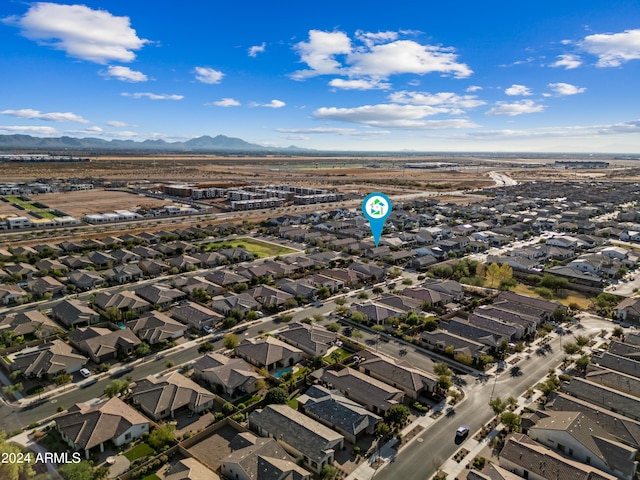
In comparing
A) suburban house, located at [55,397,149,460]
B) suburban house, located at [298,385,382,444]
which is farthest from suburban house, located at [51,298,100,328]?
suburban house, located at [298,385,382,444]

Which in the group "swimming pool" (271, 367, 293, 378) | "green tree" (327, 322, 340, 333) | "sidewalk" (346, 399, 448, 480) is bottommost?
"sidewalk" (346, 399, 448, 480)

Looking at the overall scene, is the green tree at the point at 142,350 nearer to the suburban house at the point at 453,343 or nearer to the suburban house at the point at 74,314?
the suburban house at the point at 74,314

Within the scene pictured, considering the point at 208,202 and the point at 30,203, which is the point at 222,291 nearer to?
the point at 208,202

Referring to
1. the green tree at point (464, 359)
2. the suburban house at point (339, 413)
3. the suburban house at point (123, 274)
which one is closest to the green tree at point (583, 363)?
the green tree at point (464, 359)

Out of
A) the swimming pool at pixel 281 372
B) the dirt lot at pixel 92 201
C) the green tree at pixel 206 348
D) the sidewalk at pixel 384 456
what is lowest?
the sidewalk at pixel 384 456

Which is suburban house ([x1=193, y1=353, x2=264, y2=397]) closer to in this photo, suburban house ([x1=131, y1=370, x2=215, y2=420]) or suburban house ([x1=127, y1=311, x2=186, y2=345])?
suburban house ([x1=131, y1=370, x2=215, y2=420])

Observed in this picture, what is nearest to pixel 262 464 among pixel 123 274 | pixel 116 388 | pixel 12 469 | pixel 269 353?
pixel 12 469

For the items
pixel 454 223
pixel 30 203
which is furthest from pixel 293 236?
pixel 30 203
